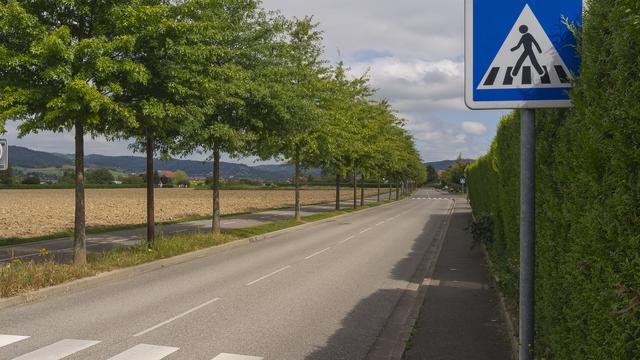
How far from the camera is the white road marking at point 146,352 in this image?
22.1 ft

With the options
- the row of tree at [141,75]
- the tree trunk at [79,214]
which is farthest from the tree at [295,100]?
the tree trunk at [79,214]

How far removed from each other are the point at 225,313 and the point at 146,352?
2.30 meters

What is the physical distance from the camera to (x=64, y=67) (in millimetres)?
10805

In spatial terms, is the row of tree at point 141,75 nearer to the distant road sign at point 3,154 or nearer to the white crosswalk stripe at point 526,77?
the distant road sign at point 3,154

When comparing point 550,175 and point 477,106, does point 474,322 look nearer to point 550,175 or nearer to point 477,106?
point 550,175

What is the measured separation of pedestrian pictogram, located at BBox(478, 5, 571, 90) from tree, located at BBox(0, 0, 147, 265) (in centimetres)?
963

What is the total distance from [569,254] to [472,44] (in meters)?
1.72

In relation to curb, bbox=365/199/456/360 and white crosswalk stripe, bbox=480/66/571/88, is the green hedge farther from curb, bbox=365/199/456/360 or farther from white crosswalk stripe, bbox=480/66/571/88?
curb, bbox=365/199/456/360

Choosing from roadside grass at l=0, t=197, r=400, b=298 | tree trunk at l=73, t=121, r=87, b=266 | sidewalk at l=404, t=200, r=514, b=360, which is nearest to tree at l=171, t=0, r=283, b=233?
roadside grass at l=0, t=197, r=400, b=298

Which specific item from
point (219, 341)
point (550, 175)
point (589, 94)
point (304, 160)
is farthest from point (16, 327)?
point (304, 160)

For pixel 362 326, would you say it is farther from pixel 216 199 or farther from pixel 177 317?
pixel 216 199

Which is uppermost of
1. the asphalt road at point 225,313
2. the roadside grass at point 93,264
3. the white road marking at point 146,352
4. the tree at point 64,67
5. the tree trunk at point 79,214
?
the tree at point 64,67

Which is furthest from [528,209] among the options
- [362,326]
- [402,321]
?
[402,321]

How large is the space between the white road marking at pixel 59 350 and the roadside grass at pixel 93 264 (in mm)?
3321
